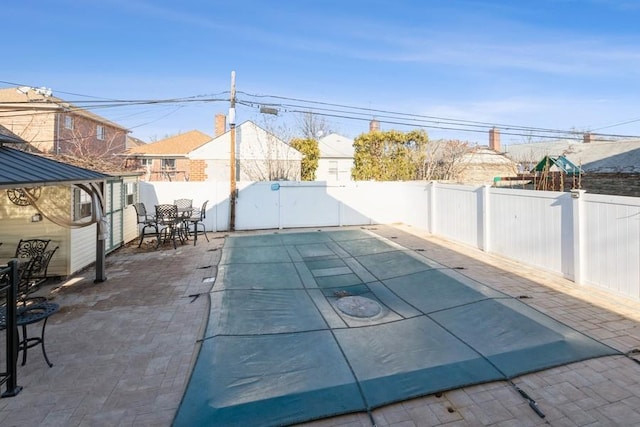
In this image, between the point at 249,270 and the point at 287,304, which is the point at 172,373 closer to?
the point at 287,304

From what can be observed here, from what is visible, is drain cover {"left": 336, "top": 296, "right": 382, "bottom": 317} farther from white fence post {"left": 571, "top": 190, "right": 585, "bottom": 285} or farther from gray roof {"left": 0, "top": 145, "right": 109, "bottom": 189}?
gray roof {"left": 0, "top": 145, "right": 109, "bottom": 189}

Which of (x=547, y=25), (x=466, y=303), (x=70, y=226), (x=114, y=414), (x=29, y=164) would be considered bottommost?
(x=114, y=414)

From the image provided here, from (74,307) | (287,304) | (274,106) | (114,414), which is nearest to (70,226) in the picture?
(74,307)

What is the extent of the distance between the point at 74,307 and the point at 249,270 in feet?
9.01

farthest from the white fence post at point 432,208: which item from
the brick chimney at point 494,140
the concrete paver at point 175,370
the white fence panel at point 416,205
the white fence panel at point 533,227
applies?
the brick chimney at point 494,140

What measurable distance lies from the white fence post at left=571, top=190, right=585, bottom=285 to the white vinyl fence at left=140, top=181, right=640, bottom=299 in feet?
0.05

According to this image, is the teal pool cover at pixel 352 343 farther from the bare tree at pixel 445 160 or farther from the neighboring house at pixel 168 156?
the neighboring house at pixel 168 156

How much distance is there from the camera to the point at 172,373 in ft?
10.6

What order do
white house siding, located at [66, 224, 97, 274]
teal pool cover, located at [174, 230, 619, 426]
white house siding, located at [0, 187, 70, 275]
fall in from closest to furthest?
teal pool cover, located at [174, 230, 619, 426], white house siding, located at [0, 187, 70, 275], white house siding, located at [66, 224, 97, 274]

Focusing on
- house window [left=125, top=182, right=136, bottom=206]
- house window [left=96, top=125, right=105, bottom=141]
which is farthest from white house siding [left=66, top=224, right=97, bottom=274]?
house window [left=96, top=125, right=105, bottom=141]

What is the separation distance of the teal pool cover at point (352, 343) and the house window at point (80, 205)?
3.25m

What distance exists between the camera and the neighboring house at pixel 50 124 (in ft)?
56.1

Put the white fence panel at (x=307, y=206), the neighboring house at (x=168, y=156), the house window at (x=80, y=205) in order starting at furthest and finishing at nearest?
1. the neighboring house at (x=168, y=156)
2. the white fence panel at (x=307, y=206)
3. the house window at (x=80, y=205)

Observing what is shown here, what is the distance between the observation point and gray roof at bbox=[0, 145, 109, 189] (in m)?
3.38
